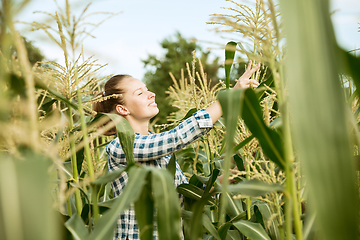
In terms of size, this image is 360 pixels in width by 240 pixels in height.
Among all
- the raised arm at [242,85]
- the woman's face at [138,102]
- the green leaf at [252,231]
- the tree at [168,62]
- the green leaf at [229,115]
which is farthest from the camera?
the tree at [168,62]

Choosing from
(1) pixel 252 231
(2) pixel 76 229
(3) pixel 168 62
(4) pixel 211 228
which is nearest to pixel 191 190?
(4) pixel 211 228

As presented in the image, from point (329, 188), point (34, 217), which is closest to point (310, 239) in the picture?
point (329, 188)

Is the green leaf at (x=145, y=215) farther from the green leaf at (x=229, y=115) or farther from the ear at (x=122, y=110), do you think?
the ear at (x=122, y=110)

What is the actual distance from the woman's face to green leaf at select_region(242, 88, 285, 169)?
103 centimetres

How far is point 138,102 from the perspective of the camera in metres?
1.71

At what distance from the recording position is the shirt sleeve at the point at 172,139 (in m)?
1.25

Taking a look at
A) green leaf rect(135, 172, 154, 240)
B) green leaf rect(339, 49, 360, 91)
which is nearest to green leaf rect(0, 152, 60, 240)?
green leaf rect(135, 172, 154, 240)

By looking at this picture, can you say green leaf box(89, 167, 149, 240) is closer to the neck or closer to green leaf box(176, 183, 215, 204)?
green leaf box(176, 183, 215, 204)

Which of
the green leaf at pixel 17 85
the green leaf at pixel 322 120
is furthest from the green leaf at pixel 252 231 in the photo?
the green leaf at pixel 17 85

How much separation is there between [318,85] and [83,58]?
2.64 ft

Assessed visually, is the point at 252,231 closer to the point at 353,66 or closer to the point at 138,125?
the point at 353,66

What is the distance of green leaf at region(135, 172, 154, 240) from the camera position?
734 mm

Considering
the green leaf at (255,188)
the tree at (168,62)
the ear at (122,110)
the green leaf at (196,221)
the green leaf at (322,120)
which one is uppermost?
the tree at (168,62)

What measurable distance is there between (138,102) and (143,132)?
0.66ft
